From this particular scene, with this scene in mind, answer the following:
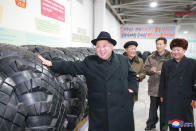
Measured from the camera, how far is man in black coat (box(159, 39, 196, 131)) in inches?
68.4

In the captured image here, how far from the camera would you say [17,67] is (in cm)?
88

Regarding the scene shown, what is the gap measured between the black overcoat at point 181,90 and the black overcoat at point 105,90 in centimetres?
73

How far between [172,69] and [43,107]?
5.02ft

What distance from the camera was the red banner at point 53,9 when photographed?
8.61ft

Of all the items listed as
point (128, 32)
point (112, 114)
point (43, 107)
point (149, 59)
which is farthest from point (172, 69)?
point (128, 32)

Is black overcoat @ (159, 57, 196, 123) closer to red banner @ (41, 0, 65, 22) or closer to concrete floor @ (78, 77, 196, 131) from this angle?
concrete floor @ (78, 77, 196, 131)

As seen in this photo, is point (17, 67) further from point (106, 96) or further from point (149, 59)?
point (149, 59)

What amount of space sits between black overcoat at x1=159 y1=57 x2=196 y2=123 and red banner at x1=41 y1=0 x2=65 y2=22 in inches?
83.6

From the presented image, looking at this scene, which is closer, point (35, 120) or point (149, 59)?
point (35, 120)

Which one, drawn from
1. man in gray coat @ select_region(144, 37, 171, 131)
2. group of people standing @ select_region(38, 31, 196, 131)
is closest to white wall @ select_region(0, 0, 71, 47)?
group of people standing @ select_region(38, 31, 196, 131)

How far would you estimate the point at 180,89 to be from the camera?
176cm

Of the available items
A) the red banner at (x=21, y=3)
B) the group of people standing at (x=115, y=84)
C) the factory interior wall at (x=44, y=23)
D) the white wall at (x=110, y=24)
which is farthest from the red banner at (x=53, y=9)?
the white wall at (x=110, y=24)

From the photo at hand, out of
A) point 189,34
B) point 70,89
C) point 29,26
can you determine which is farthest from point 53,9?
point 189,34

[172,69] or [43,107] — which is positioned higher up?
[172,69]
